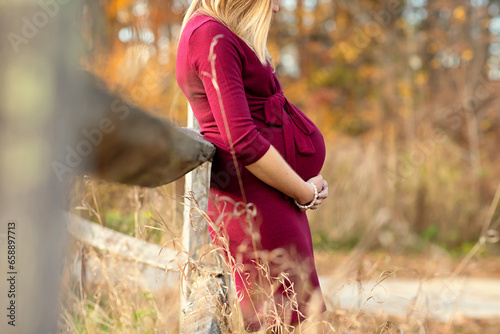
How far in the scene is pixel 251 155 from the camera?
5.17 feet

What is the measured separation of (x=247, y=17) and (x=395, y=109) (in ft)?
32.7

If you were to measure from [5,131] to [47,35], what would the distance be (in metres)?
0.12

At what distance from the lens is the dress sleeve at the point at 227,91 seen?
1538 mm

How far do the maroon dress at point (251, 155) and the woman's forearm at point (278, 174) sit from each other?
3 centimetres

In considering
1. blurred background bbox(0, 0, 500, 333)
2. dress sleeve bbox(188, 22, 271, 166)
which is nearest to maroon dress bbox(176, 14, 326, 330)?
dress sleeve bbox(188, 22, 271, 166)

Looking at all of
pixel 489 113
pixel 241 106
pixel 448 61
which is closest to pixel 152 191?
pixel 241 106

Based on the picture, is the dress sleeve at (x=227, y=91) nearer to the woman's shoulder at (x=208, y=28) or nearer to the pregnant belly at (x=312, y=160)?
the woman's shoulder at (x=208, y=28)

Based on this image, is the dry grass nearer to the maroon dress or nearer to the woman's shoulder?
the maroon dress

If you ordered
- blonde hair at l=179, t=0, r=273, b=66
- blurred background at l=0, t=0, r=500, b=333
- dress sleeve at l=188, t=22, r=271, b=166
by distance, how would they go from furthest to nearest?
blurred background at l=0, t=0, r=500, b=333, blonde hair at l=179, t=0, r=273, b=66, dress sleeve at l=188, t=22, r=271, b=166

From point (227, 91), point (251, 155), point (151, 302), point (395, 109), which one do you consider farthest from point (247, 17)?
point (395, 109)

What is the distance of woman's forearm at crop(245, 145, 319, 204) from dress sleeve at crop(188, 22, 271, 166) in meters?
0.02

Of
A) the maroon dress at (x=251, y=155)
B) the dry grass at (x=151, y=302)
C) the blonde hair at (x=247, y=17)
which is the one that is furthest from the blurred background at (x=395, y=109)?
the blonde hair at (x=247, y=17)

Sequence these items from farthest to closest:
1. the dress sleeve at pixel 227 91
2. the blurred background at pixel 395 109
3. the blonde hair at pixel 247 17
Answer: the blurred background at pixel 395 109, the blonde hair at pixel 247 17, the dress sleeve at pixel 227 91

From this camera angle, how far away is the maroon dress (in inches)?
61.4
